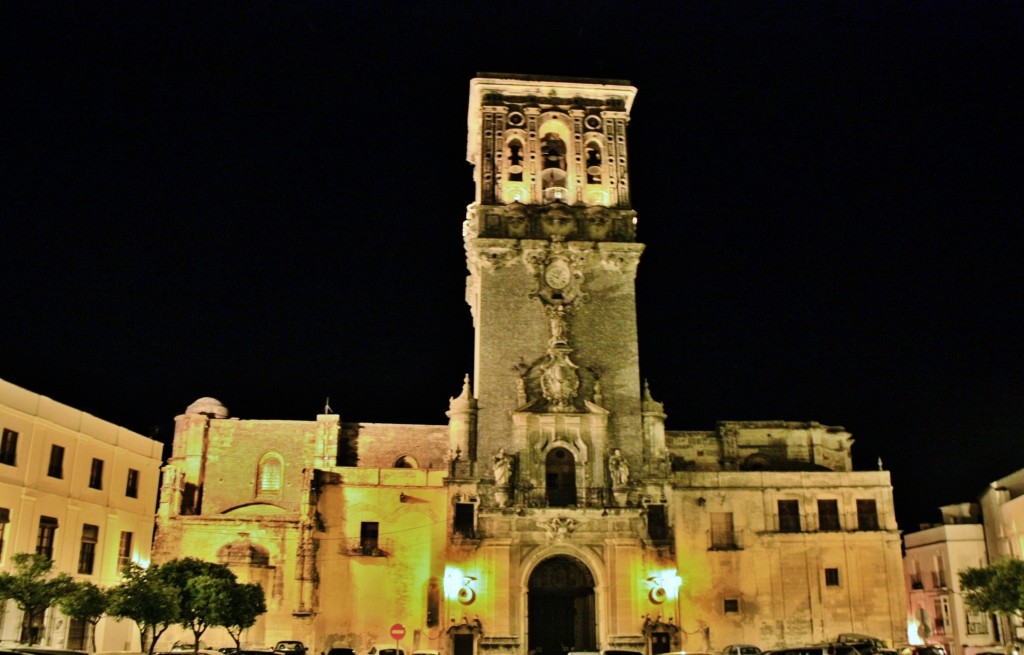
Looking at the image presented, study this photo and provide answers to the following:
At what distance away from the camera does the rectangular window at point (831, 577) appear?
4741 centimetres

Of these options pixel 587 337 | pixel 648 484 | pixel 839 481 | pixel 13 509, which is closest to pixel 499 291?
pixel 587 337

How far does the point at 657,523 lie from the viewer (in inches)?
1750

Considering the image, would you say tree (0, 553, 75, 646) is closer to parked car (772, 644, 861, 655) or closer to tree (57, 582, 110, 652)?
tree (57, 582, 110, 652)

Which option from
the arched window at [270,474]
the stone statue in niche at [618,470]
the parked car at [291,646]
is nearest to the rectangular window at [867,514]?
the stone statue in niche at [618,470]

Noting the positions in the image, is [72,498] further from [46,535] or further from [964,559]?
[964,559]

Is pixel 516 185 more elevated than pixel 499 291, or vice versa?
pixel 516 185

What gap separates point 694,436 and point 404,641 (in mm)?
19046

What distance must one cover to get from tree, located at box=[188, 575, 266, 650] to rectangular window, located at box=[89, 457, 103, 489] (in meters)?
8.45

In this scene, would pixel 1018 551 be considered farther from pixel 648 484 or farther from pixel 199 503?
pixel 199 503

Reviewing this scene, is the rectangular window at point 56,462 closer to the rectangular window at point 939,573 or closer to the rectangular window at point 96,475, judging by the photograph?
the rectangular window at point 96,475

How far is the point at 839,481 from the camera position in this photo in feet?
161

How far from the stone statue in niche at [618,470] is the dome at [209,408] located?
24227mm

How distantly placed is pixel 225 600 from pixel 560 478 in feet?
54.1

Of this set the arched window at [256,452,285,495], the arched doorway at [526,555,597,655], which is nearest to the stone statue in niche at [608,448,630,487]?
the arched doorway at [526,555,597,655]
